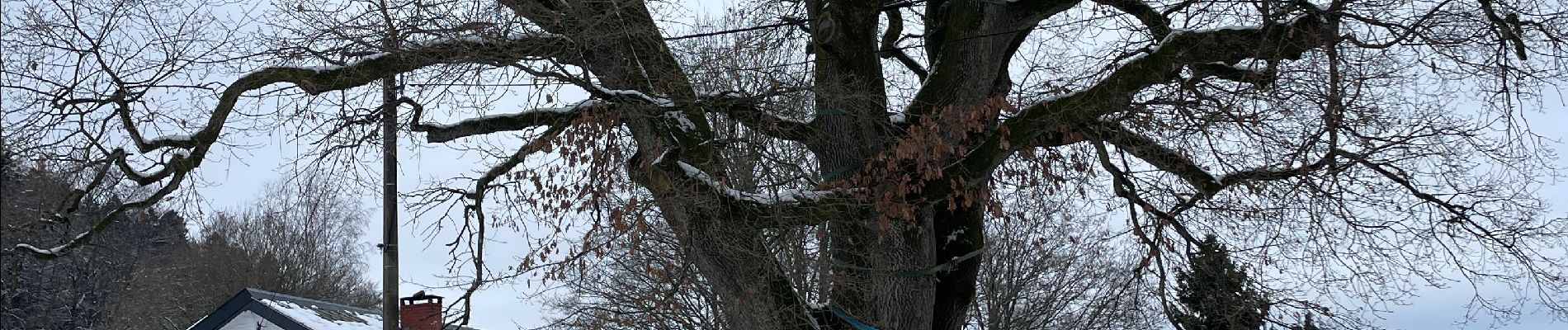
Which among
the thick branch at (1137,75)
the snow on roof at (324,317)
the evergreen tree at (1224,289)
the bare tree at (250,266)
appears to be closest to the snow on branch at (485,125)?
the thick branch at (1137,75)

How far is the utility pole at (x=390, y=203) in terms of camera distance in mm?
9031

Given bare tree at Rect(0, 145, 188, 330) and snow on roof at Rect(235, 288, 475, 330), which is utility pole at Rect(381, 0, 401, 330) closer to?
bare tree at Rect(0, 145, 188, 330)

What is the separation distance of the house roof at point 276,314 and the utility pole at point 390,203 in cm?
764

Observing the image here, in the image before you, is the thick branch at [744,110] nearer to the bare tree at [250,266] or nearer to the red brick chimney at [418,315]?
the red brick chimney at [418,315]

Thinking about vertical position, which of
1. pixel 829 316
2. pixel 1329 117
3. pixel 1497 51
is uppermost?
pixel 1497 51

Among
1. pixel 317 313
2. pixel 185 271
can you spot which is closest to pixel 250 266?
pixel 185 271

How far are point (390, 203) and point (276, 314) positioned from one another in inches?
335

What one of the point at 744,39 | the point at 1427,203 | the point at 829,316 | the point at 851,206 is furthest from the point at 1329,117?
the point at 744,39

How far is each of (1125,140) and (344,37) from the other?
19.4ft

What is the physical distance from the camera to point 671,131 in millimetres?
8484

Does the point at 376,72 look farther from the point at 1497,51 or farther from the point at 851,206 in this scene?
the point at 1497,51

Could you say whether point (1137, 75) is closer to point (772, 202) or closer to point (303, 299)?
point (772, 202)

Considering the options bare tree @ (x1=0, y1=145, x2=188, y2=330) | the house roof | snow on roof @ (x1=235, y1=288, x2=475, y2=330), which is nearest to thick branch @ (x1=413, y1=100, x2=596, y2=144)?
bare tree @ (x1=0, y1=145, x2=188, y2=330)

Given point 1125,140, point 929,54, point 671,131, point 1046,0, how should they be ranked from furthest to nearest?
1. point 929,54
2. point 1046,0
3. point 1125,140
4. point 671,131
